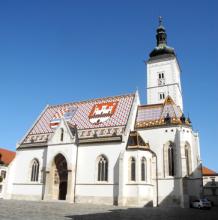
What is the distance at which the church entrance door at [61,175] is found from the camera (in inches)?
1511

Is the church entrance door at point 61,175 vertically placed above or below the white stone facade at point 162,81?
below

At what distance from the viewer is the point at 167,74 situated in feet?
174

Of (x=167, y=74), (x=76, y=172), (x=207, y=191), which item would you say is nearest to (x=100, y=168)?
(x=76, y=172)

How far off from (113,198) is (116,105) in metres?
14.8

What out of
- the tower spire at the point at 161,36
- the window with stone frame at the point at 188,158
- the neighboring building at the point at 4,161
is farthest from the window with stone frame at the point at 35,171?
the tower spire at the point at 161,36

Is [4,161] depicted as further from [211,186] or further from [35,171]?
A: [211,186]

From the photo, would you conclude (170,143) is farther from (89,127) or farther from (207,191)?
(207,191)

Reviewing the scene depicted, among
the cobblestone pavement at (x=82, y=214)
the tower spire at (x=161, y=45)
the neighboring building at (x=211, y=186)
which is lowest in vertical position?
the cobblestone pavement at (x=82, y=214)

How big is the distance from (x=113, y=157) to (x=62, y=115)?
45.6 ft

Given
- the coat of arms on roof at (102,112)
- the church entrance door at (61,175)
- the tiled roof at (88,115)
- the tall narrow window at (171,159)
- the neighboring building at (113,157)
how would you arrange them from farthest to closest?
the coat of arms on roof at (102,112), the tiled roof at (88,115), the church entrance door at (61,175), the tall narrow window at (171,159), the neighboring building at (113,157)

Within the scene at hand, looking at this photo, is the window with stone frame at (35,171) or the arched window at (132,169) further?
the window with stone frame at (35,171)

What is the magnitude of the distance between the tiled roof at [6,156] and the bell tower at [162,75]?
31.6 metres

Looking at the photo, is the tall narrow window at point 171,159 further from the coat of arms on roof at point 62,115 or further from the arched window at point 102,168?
the coat of arms on roof at point 62,115

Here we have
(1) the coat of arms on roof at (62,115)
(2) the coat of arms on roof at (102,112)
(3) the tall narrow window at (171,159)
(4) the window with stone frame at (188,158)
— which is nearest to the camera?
(4) the window with stone frame at (188,158)
